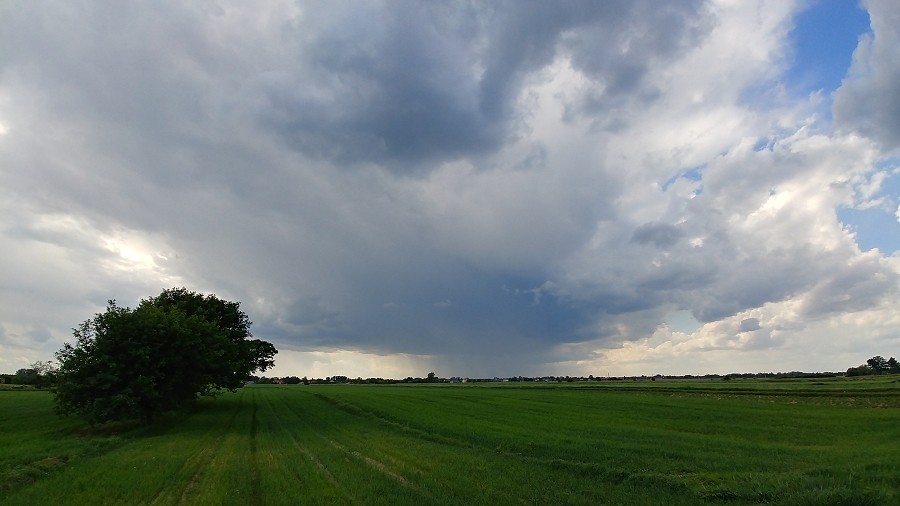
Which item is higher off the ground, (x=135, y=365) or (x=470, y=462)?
(x=135, y=365)

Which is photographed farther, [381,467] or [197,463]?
[197,463]

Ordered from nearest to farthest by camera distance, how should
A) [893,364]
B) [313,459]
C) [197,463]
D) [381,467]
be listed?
[381,467] < [197,463] < [313,459] < [893,364]

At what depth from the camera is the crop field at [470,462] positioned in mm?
15828

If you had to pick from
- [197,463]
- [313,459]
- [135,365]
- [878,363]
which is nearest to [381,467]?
[313,459]

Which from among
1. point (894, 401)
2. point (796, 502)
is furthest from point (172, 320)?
point (894, 401)

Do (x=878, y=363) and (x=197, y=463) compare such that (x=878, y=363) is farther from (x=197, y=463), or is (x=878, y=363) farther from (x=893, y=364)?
(x=197, y=463)

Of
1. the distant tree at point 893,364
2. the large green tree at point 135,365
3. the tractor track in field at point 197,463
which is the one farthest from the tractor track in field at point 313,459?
the distant tree at point 893,364

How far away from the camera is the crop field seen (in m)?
15.8

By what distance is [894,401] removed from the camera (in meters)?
53.9

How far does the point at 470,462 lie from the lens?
71.3 feet

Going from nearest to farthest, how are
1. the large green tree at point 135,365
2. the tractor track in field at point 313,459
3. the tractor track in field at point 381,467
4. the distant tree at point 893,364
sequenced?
1. the tractor track in field at point 381,467
2. the tractor track in field at point 313,459
3. the large green tree at point 135,365
4. the distant tree at point 893,364

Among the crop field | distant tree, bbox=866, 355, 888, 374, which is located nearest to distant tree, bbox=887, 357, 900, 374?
distant tree, bbox=866, 355, 888, 374

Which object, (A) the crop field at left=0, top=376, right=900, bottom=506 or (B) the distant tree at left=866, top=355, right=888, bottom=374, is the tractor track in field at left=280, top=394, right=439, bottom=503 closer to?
(A) the crop field at left=0, top=376, right=900, bottom=506

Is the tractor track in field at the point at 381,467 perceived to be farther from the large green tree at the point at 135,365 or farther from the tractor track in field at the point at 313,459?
the large green tree at the point at 135,365
